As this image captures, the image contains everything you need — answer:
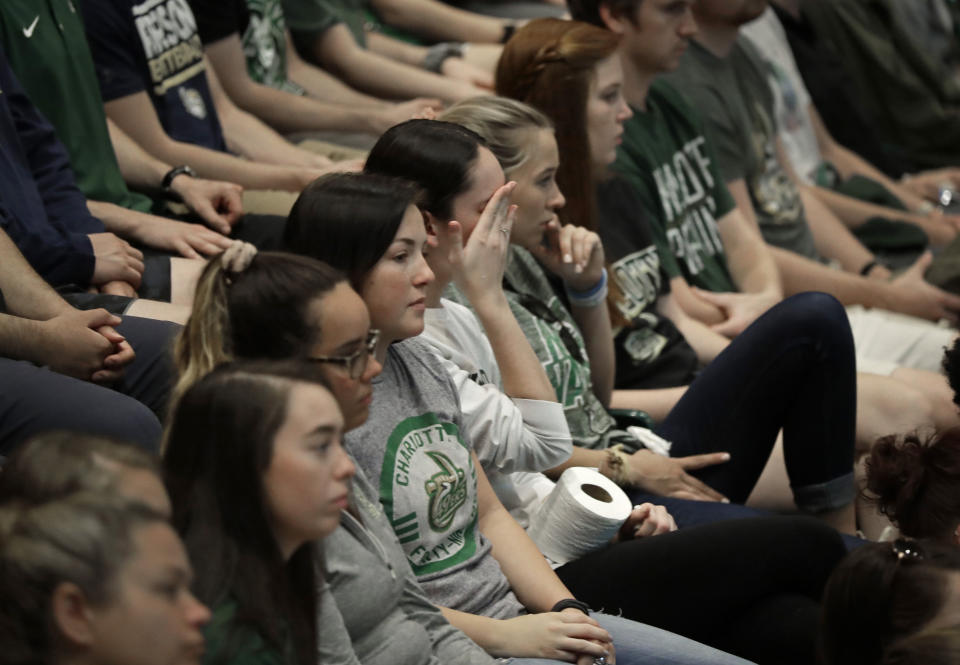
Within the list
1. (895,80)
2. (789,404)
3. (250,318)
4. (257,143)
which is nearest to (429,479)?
(250,318)

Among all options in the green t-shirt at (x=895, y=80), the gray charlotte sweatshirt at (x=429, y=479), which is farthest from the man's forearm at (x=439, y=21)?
the gray charlotte sweatshirt at (x=429, y=479)

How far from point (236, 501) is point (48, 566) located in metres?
0.23

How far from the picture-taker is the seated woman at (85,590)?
0.97m

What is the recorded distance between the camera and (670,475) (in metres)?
2.17

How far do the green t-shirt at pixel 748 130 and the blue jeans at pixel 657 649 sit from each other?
1.75 metres

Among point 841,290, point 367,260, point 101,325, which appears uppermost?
point 367,260

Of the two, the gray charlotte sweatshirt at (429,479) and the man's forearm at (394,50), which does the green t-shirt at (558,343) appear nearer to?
the gray charlotte sweatshirt at (429,479)

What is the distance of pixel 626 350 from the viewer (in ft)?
8.45

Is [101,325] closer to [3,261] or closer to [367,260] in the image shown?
[3,261]

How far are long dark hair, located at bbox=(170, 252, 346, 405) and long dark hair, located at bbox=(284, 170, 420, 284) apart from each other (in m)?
0.18

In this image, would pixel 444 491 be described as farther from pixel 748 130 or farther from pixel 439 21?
pixel 439 21

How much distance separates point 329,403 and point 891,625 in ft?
2.25

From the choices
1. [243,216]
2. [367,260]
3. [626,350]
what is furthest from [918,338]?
[367,260]

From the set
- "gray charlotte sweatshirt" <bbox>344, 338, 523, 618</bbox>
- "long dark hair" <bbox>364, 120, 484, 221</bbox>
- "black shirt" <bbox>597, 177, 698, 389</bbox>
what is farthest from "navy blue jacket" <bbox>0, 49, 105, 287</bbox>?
"black shirt" <bbox>597, 177, 698, 389</bbox>
